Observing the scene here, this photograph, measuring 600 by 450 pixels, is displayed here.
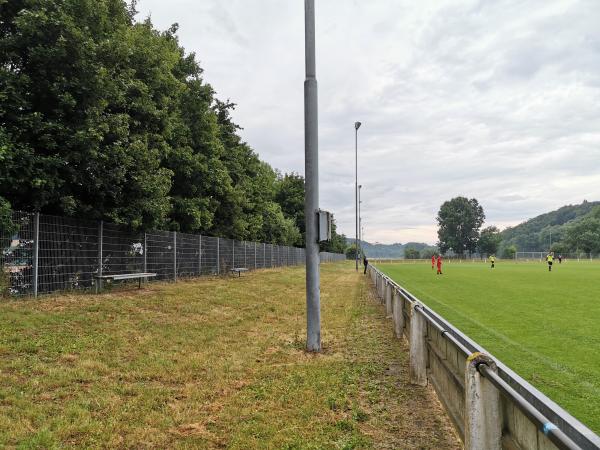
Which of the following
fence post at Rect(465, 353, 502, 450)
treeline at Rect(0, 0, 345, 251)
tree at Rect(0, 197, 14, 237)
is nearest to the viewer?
fence post at Rect(465, 353, 502, 450)

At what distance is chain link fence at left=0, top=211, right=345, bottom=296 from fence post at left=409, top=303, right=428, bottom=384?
8610 mm

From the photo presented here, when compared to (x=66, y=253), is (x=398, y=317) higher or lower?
lower

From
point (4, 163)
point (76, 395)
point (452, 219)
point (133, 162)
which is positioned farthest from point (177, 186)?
point (452, 219)

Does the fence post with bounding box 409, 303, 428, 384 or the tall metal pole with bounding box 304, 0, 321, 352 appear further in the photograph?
the tall metal pole with bounding box 304, 0, 321, 352

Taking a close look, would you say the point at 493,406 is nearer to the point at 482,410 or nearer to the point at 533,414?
the point at 482,410

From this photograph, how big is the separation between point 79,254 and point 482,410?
11953 millimetres

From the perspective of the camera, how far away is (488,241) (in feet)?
495

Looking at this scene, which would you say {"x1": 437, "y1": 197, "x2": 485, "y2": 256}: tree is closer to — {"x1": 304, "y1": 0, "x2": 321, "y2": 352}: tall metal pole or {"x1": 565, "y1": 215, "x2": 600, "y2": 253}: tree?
{"x1": 565, "y1": 215, "x2": 600, "y2": 253}: tree

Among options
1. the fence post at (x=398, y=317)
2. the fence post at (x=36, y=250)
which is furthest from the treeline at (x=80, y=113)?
the fence post at (x=398, y=317)

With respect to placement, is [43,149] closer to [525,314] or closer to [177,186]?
[177,186]

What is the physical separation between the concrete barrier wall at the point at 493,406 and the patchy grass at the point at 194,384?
1.84 ft

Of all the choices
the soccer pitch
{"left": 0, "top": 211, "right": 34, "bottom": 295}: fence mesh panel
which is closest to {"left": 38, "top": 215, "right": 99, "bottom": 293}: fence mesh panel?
{"left": 0, "top": 211, "right": 34, "bottom": 295}: fence mesh panel

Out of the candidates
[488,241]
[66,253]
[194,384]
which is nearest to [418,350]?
[194,384]

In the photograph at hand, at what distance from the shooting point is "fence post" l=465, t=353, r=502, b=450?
312 centimetres
